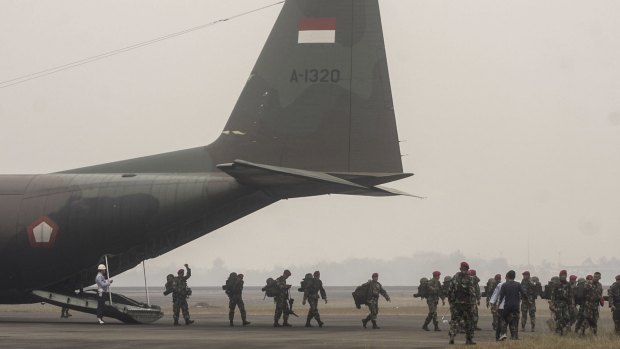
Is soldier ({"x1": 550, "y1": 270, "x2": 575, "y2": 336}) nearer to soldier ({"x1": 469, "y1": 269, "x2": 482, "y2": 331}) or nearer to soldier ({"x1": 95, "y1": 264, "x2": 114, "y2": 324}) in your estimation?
soldier ({"x1": 469, "y1": 269, "x2": 482, "y2": 331})

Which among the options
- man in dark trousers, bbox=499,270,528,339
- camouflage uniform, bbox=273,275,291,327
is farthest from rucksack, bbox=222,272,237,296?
man in dark trousers, bbox=499,270,528,339

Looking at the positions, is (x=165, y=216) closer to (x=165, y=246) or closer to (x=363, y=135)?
(x=165, y=246)

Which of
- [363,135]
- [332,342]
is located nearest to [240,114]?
[363,135]

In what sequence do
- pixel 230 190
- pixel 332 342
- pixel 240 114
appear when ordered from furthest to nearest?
1. pixel 240 114
2. pixel 230 190
3. pixel 332 342

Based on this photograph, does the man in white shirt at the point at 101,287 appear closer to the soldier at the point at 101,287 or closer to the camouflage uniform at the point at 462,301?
the soldier at the point at 101,287

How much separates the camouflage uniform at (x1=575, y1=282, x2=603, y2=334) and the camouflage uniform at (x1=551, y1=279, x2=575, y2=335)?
1.10 feet

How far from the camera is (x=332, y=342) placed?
66.2 feet

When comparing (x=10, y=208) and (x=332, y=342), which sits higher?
(x=10, y=208)

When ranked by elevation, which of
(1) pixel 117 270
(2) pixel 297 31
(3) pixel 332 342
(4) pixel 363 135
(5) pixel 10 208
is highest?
(2) pixel 297 31

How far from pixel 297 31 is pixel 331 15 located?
49.4 inches

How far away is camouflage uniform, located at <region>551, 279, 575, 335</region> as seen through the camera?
76.2ft

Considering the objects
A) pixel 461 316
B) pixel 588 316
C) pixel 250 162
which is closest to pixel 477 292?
pixel 588 316

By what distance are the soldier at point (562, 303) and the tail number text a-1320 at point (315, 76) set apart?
9.35 meters

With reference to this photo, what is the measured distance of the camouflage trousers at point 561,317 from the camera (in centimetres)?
2320
